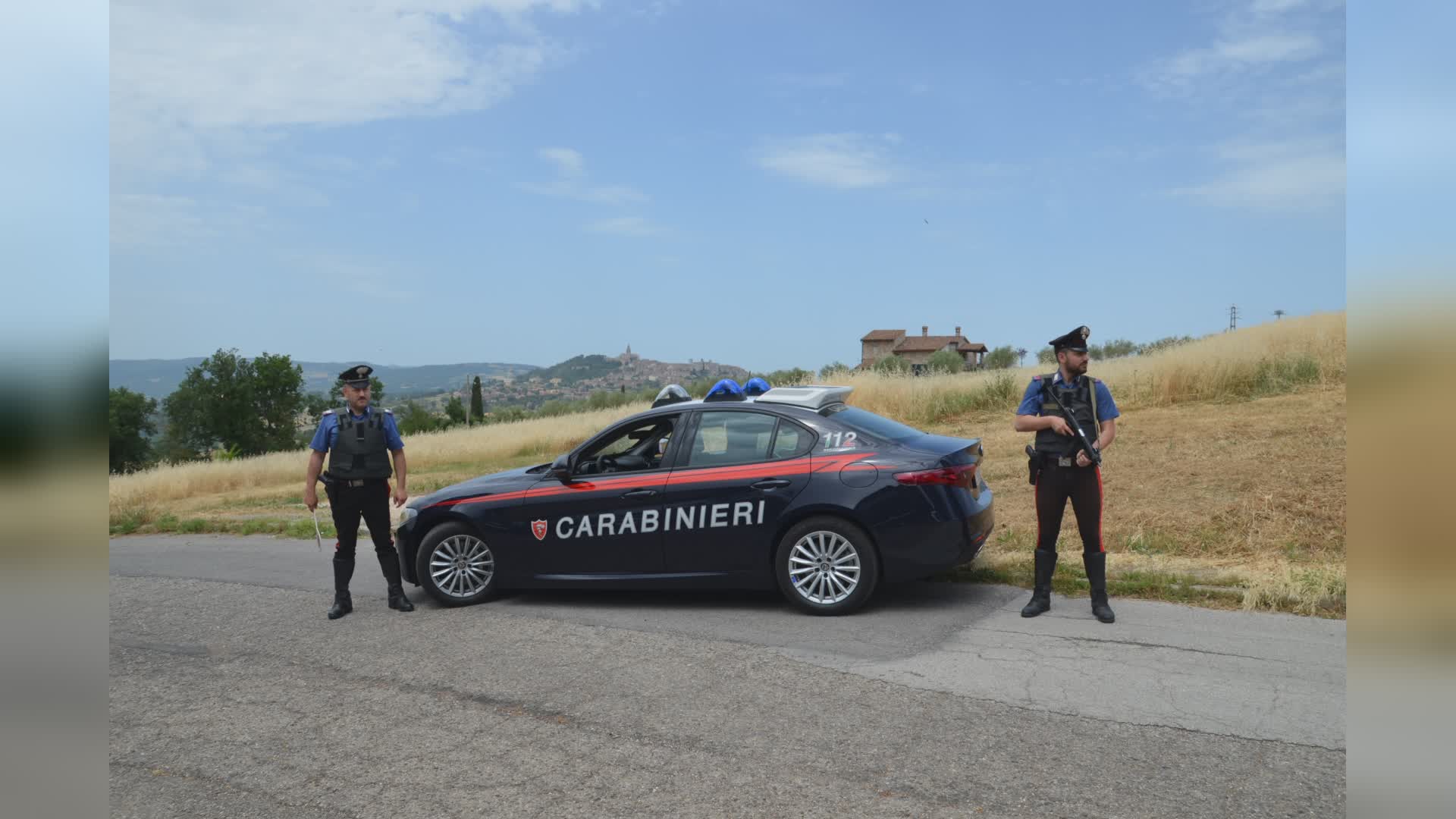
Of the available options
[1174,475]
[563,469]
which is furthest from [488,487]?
[1174,475]

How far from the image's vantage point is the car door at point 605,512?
7.61 meters

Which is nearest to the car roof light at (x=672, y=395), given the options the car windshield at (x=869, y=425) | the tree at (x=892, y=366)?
the car windshield at (x=869, y=425)

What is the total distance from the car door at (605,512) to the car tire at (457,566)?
0.48m

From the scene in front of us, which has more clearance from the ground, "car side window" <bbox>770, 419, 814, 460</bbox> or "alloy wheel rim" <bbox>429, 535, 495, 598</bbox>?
"car side window" <bbox>770, 419, 814, 460</bbox>

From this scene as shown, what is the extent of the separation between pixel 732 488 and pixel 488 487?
2101 mm

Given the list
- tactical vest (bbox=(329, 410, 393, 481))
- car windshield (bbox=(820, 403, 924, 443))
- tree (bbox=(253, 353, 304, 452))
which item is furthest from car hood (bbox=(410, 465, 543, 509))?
tree (bbox=(253, 353, 304, 452))

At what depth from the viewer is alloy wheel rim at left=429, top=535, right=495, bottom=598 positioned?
8047 mm

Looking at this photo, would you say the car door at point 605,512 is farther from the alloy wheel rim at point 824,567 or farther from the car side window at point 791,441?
the alloy wheel rim at point 824,567

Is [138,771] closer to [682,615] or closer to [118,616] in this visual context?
[682,615]

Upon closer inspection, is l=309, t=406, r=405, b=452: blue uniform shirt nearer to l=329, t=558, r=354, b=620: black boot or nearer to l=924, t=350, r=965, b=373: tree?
l=329, t=558, r=354, b=620: black boot

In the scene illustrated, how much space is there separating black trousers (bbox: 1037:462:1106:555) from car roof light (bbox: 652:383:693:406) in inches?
121

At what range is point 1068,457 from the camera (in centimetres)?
695

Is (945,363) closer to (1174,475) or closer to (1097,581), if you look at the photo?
(1174,475)
